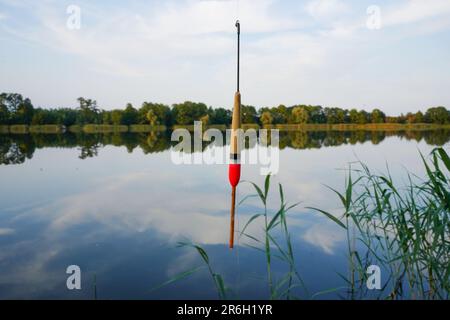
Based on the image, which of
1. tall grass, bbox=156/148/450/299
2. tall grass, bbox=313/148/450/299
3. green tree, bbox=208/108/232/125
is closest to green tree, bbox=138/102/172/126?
green tree, bbox=208/108/232/125

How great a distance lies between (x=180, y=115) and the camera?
61094mm

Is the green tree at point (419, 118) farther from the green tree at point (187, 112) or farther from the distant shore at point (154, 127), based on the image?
the green tree at point (187, 112)

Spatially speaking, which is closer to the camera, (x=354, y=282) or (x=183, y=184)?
(x=354, y=282)

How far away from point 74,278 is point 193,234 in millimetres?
2261

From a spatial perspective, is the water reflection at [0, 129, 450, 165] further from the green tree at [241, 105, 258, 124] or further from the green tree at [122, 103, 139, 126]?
the green tree at [241, 105, 258, 124]

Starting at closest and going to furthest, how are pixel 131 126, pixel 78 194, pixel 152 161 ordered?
1. pixel 78 194
2. pixel 152 161
3. pixel 131 126

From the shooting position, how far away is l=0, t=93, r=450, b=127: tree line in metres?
53.7

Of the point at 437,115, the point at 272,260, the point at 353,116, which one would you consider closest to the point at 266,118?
the point at 353,116

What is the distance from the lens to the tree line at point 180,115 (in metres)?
53.7

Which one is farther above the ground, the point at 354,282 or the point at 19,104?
the point at 19,104

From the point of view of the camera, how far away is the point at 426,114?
6631 cm
